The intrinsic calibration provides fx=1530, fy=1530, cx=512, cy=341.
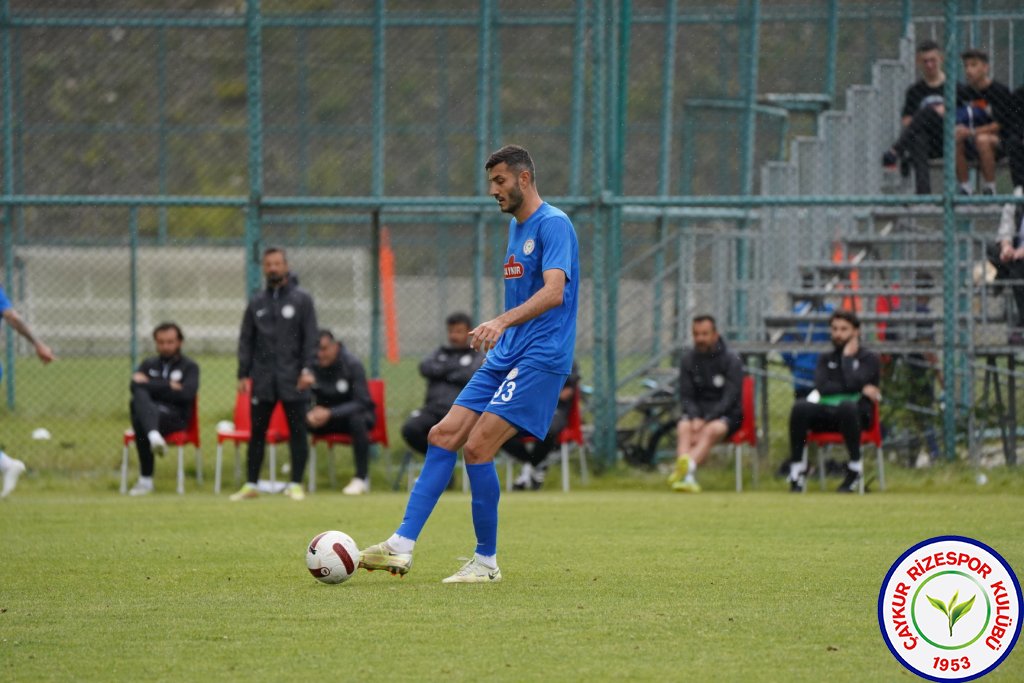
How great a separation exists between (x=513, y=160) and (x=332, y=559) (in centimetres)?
206

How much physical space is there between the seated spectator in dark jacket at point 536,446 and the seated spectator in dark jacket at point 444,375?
2.27ft

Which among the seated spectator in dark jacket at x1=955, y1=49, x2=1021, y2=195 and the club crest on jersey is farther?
the seated spectator in dark jacket at x1=955, y1=49, x2=1021, y2=195

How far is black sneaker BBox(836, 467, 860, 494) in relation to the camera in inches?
504

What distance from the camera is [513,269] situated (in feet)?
24.1

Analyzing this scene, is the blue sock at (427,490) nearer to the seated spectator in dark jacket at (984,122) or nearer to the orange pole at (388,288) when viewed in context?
the seated spectator in dark jacket at (984,122)

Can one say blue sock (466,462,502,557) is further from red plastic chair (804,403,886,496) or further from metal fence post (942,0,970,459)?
metal fence post (942,0,970,459)

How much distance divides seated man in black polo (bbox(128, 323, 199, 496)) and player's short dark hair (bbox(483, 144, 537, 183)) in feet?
23.0

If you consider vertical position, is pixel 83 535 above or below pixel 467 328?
below

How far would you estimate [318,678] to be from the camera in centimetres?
511

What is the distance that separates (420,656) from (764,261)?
10.9 meters

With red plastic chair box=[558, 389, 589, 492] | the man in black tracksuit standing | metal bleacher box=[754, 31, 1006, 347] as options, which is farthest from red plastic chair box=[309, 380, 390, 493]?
metal bleacher box=[754, 31, 1006, 347]

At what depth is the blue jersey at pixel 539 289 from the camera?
7.23m

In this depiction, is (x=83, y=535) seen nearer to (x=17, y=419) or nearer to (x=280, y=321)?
(x=280, y=321)

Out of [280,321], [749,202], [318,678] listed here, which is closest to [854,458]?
[749,202]
